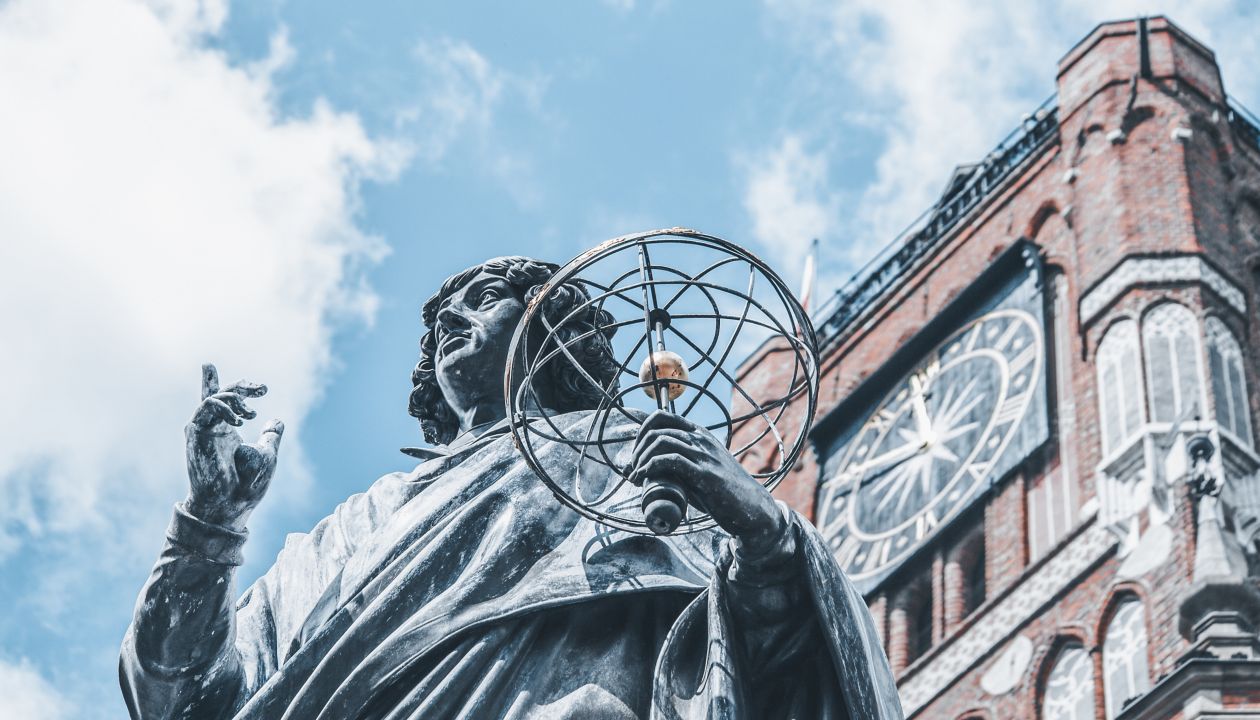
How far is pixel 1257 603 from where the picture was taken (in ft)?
83.6

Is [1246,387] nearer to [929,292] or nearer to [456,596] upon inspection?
[929,292]

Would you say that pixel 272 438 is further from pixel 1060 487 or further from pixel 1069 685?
pixel 1060 487

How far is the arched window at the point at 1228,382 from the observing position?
3184cm

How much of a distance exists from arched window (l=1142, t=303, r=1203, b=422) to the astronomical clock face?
272 centimetres

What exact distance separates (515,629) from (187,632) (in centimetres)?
55

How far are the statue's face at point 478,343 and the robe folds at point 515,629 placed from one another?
1.42 feet

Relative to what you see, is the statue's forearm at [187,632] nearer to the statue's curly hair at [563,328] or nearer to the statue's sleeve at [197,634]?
the statue's sleeve at [197,634]

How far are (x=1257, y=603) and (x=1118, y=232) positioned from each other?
11.2m

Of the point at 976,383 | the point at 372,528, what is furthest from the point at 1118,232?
the point at 372,528

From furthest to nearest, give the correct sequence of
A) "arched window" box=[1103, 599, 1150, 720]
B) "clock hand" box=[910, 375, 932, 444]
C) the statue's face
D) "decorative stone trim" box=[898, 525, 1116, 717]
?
"clock hand" box=[910, 375, 932, 444] < "decorative stone trim" box=[898, 525, 1116, 717] < "arched window" box=[1103, 599, 1150, 720] < the statue's face

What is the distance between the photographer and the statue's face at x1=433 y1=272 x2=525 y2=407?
203 inches

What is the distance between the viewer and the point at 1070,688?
3141cm

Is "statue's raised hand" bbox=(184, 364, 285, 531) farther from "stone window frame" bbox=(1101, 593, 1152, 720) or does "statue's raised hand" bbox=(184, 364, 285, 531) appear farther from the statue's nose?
"stone window frame" bbox=(1101, 593, 1152, 720)

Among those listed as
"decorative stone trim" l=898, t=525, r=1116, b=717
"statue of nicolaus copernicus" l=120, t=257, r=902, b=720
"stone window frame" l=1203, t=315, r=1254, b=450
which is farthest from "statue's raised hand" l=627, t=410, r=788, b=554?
"decorative stone trim" l=898, t=525, r=1116, b=717
